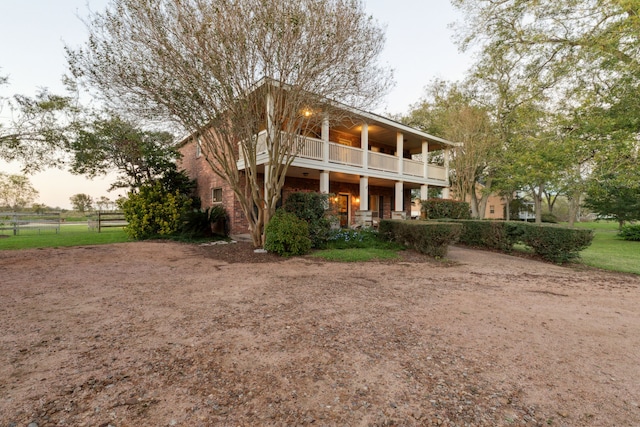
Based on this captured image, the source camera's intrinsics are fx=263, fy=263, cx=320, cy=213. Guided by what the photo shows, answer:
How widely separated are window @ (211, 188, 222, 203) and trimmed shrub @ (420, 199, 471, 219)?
420 inches

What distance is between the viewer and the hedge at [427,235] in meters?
7.57

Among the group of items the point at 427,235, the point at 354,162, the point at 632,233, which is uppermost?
the point at 354,162

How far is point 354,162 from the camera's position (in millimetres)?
12258

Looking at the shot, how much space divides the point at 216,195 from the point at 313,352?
12.1 m

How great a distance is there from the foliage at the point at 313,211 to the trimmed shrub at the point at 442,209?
25.3 ft

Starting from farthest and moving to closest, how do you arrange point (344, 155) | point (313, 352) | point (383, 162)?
point (383, 162)
point (344, 155)
point (313, 352)

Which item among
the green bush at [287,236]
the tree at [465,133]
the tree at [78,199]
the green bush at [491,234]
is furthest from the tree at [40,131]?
the tree at [78,199]

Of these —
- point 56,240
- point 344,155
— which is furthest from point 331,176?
point 56,240

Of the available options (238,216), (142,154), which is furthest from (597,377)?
(142,154)

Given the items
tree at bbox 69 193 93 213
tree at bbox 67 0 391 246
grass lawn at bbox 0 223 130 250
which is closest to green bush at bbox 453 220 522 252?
tree at bbox 67 0 391 246

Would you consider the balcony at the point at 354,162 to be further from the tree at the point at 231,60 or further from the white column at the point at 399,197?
the tree at the point at 231,60

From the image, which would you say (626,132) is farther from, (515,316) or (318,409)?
(318,409)

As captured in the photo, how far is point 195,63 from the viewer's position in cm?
666

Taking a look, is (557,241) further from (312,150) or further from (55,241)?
(55,241)
